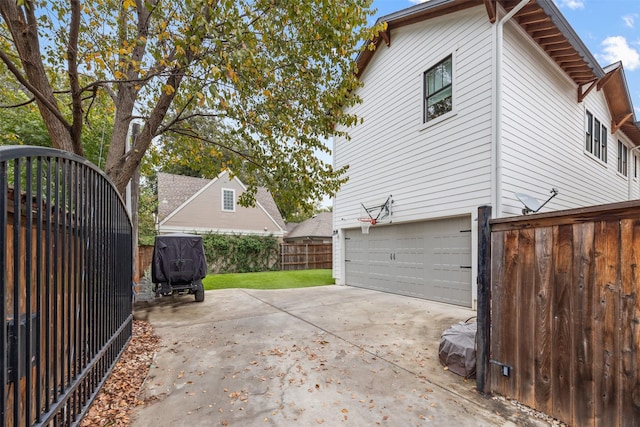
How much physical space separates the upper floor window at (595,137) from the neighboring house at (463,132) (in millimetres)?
36

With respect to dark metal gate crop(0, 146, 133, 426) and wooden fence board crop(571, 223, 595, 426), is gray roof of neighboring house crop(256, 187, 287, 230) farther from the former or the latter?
wooden fence board crop(571, 223, 595, 426)

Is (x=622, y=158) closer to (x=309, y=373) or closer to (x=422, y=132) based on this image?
(x=422, y=132)

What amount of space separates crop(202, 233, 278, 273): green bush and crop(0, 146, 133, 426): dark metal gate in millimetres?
12763

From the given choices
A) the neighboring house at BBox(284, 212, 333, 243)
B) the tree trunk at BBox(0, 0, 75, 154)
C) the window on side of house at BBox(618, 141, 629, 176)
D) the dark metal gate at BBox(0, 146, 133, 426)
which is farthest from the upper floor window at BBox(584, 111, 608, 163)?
the neighboring house at BBox(284, 212, 333, 243)

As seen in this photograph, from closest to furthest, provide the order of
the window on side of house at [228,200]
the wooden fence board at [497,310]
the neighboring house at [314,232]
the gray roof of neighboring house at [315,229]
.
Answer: the wooden fence board at [497,310] → the window on side of house at [228,200] → the neighboring house at [314,232] → the gray roof of neighboring house at [315,229]

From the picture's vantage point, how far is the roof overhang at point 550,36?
619cm

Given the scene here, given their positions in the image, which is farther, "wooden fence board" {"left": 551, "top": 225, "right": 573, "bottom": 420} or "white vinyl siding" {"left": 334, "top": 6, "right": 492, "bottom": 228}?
"white vinyl siding" {"left": 334, "top": 6, "right": 492, "bottom": 228}

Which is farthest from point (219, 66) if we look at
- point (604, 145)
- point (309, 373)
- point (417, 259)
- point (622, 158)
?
point (622, 158)

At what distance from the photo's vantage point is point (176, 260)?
297 inches

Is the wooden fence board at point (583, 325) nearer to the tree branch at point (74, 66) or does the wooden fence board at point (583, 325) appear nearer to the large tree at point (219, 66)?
the large tree at point (219, 66)

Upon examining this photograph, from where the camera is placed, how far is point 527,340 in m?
2.77

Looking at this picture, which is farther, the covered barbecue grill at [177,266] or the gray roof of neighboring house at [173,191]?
the gray roof of neighboring house at [173,191]

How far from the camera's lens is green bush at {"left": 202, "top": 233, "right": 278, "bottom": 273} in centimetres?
1620

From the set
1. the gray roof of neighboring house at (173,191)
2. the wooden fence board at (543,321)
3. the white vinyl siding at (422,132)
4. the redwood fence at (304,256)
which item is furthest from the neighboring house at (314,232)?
the wooden fence board at (543,321)
